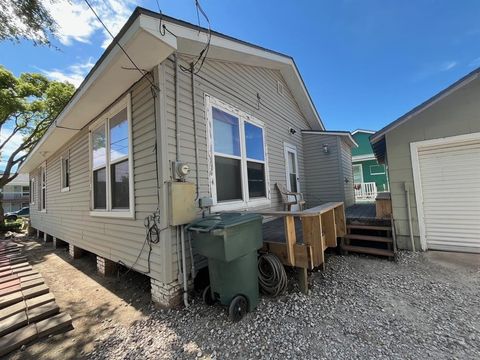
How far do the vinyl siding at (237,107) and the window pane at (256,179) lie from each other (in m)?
0.35

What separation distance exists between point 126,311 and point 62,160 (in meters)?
5.85

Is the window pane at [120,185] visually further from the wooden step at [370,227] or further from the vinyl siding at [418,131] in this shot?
the vinyl siding at [418,131]

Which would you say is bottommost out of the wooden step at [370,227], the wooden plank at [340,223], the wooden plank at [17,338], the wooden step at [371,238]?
the wooden plank at [17,338]

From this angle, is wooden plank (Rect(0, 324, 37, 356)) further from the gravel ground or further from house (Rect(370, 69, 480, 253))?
house (Rect(370, 69, 480, 253))

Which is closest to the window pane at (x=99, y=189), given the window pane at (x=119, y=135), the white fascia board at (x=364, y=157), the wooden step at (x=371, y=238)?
the window pane at (x=119, y=135)

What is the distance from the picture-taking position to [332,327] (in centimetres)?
234

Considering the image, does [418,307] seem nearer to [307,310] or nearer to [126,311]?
[307,310]

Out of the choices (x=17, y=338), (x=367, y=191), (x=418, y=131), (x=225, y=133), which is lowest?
(x=17, y=338)

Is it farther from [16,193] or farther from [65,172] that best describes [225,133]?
[16,193]

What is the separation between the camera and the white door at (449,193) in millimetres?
4262

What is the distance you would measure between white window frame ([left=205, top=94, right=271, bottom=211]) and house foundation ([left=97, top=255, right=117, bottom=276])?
8.62 ft

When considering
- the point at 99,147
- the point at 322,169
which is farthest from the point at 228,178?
the point at 322,169

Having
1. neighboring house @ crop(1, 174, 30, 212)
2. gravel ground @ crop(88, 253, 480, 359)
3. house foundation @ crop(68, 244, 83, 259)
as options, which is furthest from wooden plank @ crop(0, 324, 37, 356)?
neighboring house @ crop(1, 174, 30, 212)

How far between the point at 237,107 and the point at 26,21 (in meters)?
3.41
